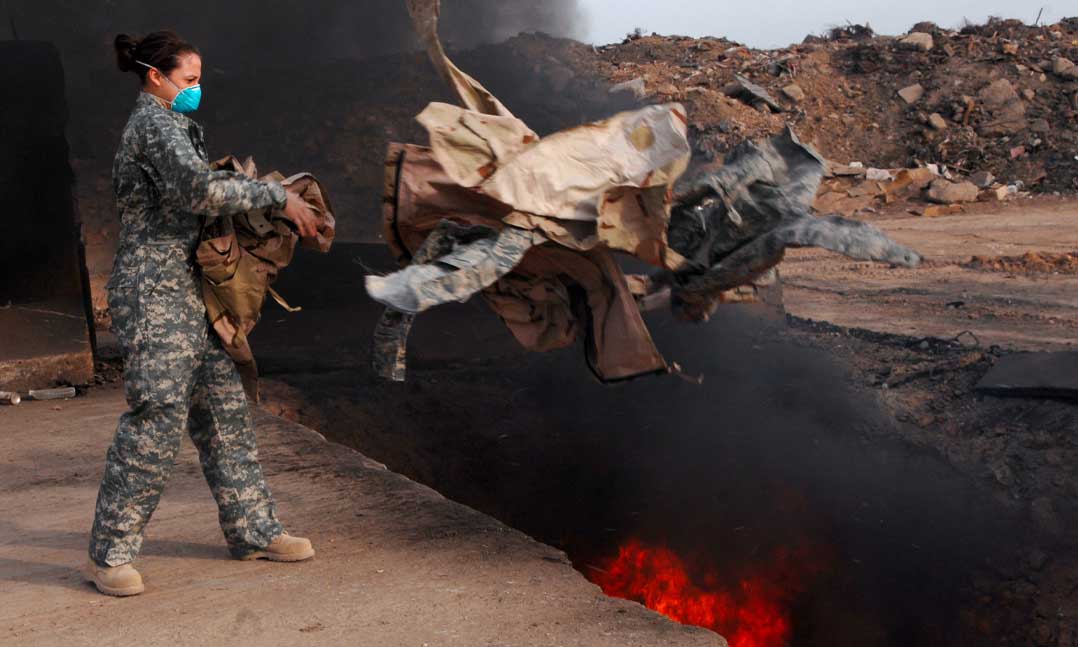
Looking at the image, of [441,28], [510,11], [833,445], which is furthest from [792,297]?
[510,11]

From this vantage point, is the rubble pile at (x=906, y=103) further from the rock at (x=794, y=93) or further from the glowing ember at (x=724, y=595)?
the glowing ember at (x=724, y=595)

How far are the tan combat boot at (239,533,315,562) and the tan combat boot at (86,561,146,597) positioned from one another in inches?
16.8

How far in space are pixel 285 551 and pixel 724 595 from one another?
2782 mm

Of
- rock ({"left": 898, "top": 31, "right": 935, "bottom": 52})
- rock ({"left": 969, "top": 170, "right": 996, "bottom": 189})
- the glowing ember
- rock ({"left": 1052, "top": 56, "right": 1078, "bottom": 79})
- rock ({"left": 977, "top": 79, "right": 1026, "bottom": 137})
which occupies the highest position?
rock ({"left": 898, "top": 31, "right": 935, "bottom": 52})

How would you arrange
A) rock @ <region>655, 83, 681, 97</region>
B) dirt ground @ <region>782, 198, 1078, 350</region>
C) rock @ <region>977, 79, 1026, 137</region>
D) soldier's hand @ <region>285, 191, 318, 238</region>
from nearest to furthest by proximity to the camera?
1. soldier's hand @ <region>285, 191, 318, 238</region>
2. dirt ground @ <region>782, 198, 1078, 350</region>
3. rock @ <region>977, 79, 1026, 137</region>
4. rock @ <region>655, 83, 681, 97</region>

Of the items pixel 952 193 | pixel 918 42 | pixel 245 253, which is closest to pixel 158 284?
pixel 245 253

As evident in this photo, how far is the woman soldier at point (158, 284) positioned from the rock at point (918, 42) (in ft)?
59.8

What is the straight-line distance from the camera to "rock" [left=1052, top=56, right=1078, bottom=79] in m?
18.0

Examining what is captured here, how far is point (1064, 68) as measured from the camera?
18125 mm

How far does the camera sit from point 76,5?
13.5m

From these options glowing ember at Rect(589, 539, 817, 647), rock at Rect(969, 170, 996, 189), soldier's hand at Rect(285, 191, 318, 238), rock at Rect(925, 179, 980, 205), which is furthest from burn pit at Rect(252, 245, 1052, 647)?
rock at Rect(969, 170, 996, 189)

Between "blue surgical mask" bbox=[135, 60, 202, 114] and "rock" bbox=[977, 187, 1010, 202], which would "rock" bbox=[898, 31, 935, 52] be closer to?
→ "rock" bbox=[977, 187, 1010, 202]

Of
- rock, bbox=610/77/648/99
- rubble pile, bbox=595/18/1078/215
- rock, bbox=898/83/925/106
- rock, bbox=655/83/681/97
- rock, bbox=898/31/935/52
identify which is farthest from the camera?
rock, bbox=898/31/935/52

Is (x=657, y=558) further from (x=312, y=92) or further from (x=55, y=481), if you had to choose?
(x=312, y=92)
